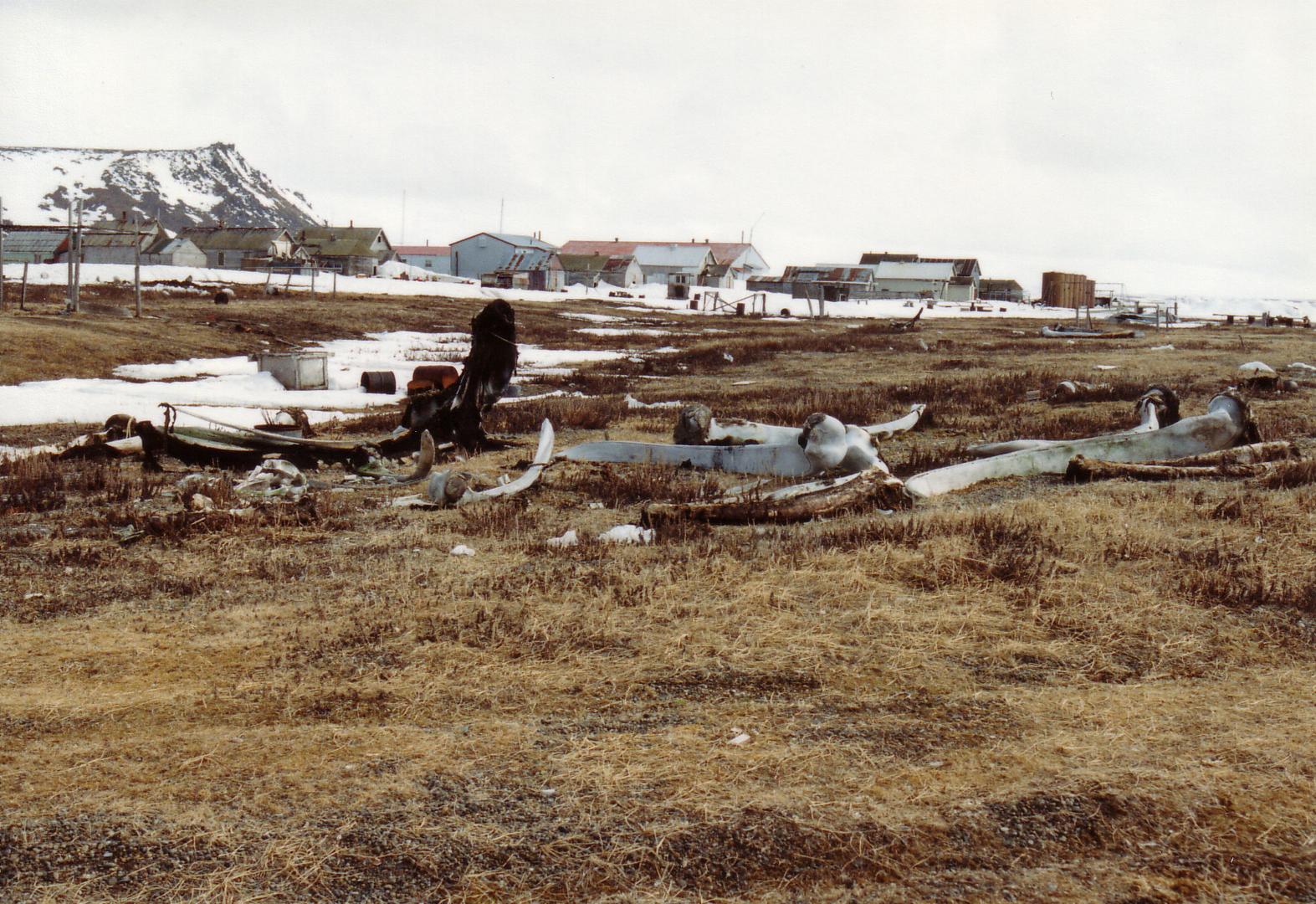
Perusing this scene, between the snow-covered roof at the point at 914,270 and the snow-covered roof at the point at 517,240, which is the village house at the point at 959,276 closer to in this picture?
the snow-covered roof at the point at 914,270

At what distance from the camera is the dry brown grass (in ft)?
11.0

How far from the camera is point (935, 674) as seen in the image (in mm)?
4961

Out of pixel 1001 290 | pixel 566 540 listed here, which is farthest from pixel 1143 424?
pixel 1001 290

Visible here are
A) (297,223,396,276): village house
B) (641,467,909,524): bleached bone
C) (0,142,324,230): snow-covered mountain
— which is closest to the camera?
(641,467,909,524): bleached bone

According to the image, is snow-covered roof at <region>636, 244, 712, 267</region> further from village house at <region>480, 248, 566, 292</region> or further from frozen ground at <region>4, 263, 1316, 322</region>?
village house at <region>480, 248, 566, 292</region>

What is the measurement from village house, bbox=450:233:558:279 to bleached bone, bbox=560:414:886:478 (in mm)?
95230

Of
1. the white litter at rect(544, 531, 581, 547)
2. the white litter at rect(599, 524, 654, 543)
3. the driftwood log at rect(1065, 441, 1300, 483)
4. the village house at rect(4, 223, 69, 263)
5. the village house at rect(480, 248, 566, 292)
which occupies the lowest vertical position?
the white litter at rect(544, 531, 581, 547)

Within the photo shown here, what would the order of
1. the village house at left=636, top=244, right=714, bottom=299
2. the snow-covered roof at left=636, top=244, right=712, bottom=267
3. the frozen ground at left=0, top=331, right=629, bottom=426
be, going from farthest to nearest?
the snow-covered roof at left=636, top=244, right=712, bottom=267, the village house at left=636, top=244, right=714, bottom=299, the frozen ground at left=0, top=331, right=629, bottom=426

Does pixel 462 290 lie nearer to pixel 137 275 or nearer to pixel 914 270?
pixel 137 275

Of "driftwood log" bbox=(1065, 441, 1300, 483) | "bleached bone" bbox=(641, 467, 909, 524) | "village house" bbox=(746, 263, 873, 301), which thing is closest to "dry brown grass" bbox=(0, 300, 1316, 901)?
"bleached bone" bbox=(641, 467, 909, 524)

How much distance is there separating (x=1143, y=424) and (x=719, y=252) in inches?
4294

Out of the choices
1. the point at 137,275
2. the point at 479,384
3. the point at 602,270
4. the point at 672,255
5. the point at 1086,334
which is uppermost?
the point at 672,255

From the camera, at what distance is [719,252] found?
119 metres

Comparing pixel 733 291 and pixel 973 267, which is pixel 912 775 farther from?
pixel 973 267
